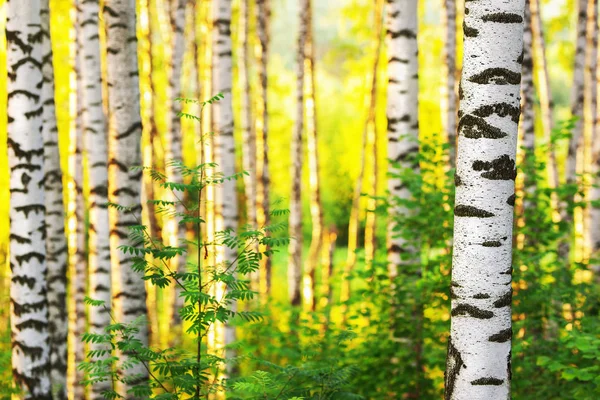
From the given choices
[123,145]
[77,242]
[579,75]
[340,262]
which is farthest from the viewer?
[579,75]

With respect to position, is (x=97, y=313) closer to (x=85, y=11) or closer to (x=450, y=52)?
(x=85, y=11)

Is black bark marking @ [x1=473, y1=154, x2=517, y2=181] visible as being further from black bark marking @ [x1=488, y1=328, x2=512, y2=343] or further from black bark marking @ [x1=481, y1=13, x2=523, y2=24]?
black bark marking @ [x1=488, y1=328, x2=512, y2=343]

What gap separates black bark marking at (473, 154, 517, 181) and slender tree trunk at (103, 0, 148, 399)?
295cm

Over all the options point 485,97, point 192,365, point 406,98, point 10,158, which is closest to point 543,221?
point 406,98

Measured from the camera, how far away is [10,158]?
15.9ft

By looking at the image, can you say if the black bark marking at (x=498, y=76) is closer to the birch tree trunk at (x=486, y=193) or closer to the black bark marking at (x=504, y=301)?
the birch tree trunk at (x=486, y=193)

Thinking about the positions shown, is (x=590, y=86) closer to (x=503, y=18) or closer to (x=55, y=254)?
(x=503, y=18)

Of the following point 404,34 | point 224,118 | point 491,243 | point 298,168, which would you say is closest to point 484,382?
point 491,243

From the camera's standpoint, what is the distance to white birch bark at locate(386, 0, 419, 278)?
626 cm

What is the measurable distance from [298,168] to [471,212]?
10.2m

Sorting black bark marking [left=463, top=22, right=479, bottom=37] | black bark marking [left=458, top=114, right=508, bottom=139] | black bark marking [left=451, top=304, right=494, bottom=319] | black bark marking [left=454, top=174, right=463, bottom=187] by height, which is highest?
black bark marking [left=463, top=22, right=479, bottom=37]

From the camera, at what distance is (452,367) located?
10.4 ft

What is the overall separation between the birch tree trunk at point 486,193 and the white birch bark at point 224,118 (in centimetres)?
372

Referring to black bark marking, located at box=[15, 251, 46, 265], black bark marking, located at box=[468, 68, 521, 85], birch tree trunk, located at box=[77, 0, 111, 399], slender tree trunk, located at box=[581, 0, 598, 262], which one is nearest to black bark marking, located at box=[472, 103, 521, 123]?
black bark marking, located at box=[468, 68, 521, 85]
